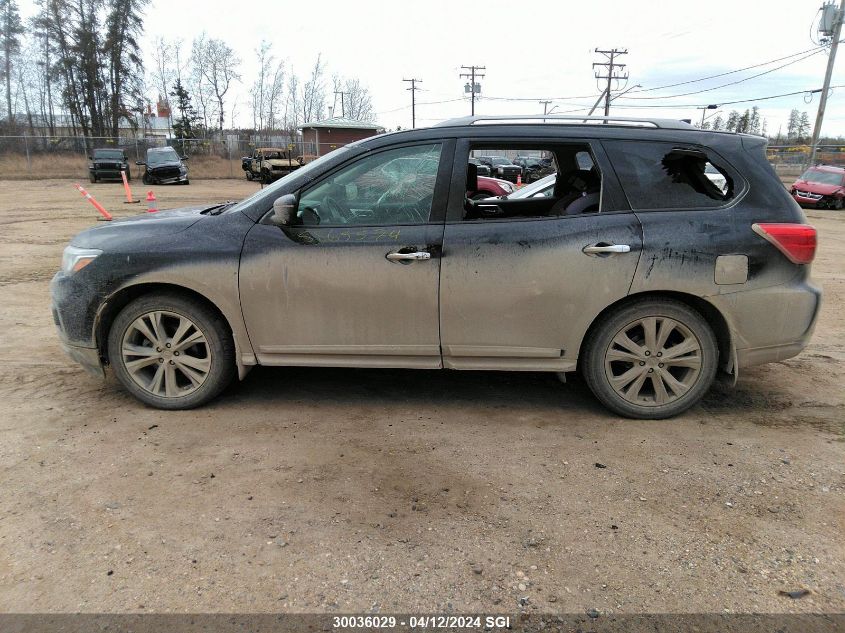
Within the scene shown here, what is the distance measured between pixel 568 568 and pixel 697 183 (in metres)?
2.56

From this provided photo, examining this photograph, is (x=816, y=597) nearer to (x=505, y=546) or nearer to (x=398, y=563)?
(x=505, y=546)

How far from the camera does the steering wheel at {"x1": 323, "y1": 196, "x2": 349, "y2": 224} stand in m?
3.79

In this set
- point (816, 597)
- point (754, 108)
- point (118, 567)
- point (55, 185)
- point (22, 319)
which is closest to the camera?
point (816, 597)

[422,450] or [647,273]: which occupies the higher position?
[647,273]

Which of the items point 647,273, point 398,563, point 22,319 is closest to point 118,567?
point 398,563

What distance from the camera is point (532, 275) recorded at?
11.9ft

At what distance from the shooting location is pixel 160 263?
3752 millimetres

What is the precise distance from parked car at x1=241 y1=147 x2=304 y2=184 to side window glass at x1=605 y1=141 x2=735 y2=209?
88.6ft

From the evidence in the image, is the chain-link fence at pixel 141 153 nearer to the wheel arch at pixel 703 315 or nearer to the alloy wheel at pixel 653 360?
the wheel arch at pixel 703 315

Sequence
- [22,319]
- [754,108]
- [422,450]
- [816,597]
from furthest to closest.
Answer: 1. [754,108]
2. [22,319]
3. [422,450]
4. [816,597]

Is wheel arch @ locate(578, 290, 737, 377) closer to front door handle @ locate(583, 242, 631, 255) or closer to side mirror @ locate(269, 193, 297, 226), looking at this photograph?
front door handle @ locate(583, 242, 631, 255)

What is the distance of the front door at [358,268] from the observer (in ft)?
12.1

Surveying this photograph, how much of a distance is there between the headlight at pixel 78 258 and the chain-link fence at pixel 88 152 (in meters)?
33.5

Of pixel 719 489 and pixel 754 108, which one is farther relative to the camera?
pixel 754 108
